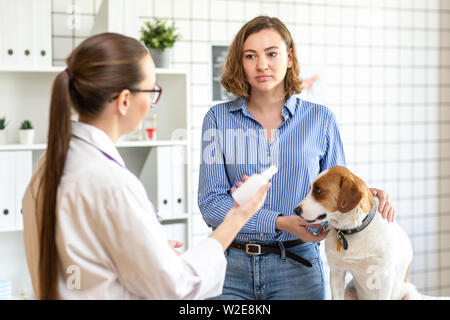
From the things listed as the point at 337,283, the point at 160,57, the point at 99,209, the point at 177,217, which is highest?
the point at 160,57

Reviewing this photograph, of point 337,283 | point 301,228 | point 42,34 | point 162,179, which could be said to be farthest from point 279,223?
point 42,34

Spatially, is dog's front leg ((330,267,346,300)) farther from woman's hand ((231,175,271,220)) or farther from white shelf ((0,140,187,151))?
white shelf ((0,140,187,151))

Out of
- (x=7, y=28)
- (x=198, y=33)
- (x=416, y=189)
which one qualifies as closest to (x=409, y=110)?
(x=416, y=189)

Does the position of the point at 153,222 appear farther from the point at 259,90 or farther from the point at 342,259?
the point at 259,90

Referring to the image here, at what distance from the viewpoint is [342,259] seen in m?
1.11

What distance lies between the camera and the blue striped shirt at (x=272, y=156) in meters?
1.35

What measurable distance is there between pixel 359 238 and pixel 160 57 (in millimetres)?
1695

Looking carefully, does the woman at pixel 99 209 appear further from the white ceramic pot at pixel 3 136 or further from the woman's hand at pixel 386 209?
the white ceramic pot at pixel 3 136

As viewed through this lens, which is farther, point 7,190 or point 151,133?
point 151,133

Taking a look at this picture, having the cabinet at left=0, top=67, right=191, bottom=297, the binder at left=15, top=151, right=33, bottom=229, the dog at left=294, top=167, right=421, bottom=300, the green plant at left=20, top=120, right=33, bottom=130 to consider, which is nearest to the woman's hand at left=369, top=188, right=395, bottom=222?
the dog at left=294, top=167, right=421, bottom=300

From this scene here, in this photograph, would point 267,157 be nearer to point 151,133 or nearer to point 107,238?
point 107,238

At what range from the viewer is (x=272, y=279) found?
1.33 meters

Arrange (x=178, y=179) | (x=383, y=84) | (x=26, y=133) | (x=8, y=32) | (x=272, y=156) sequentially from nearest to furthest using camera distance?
1. (x=272, y=156)
2. (x=8, y=32)
3. (x=26, y=133)
4. (x=178, y=179)
5. (x=383, y=84)
